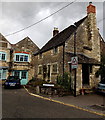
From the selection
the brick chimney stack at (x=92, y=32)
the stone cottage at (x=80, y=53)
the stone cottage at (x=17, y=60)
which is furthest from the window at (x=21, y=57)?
the brick chimney stack at (x=92, y=32)

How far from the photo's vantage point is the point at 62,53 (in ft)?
44.7

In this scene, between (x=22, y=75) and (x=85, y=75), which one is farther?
(x=22, y=75)

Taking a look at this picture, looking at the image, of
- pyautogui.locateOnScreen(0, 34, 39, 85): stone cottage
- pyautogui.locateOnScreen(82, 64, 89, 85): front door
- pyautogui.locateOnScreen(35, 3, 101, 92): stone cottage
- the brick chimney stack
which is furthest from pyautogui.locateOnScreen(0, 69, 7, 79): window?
the brick chimney stack

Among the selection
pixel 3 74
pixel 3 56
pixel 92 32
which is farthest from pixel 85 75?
pixel 3 56

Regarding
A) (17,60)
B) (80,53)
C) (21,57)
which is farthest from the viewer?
(21,57)

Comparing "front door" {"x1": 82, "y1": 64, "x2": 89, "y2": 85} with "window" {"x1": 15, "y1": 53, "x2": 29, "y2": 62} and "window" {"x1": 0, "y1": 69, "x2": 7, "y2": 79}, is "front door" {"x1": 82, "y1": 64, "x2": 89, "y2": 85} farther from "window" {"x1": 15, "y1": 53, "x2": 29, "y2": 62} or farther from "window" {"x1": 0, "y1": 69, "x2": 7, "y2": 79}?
"window" {"x1": 0, "y1": 69, "x2": 7, "y2": 79}

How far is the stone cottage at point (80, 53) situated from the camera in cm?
1271

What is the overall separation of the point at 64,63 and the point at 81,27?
17.2ft

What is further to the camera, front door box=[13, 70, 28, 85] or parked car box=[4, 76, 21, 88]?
front door box=[13, 70, 28, 85]

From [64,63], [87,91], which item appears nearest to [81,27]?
[64,63]

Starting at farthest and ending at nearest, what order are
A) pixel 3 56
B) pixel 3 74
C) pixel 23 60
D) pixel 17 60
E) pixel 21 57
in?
pixel 23 60, pixel 21 57, pixel 17 60, pixel 3 56, pixel 3 74

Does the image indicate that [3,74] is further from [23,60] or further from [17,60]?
[23,60]

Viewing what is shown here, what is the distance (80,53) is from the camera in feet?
47.3

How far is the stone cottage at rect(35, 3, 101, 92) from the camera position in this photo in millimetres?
12711
